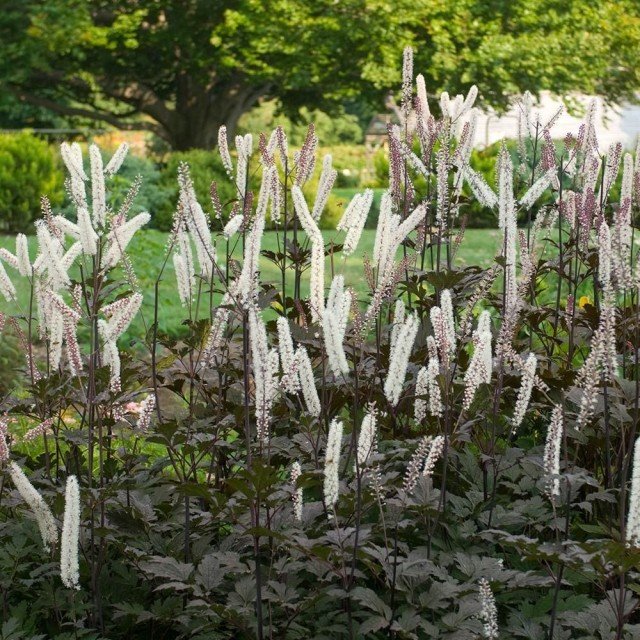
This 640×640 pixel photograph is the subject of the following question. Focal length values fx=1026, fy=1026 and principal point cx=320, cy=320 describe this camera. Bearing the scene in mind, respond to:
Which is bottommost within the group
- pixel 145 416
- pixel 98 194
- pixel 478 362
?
pixel 145 416

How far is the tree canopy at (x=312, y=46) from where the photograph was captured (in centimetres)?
2008

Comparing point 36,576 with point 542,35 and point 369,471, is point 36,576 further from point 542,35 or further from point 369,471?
point 542,35

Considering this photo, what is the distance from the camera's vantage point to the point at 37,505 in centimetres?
234

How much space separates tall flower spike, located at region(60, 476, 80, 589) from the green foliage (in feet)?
46.0

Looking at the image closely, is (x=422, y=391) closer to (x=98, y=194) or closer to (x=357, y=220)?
(x=357, y=220)

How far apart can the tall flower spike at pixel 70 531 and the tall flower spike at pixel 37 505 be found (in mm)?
186

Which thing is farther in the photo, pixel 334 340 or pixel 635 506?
pixel 334 340

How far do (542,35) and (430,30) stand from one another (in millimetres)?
2541

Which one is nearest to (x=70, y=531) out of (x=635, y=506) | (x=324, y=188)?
(x=635, y=506)

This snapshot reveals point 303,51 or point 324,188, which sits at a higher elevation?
point 303,51

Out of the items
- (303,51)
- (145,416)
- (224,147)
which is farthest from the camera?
(303,51)

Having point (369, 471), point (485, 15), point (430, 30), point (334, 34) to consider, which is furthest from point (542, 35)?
point (369, 471)

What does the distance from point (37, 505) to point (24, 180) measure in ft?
47.3

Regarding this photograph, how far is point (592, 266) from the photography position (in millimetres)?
3383
